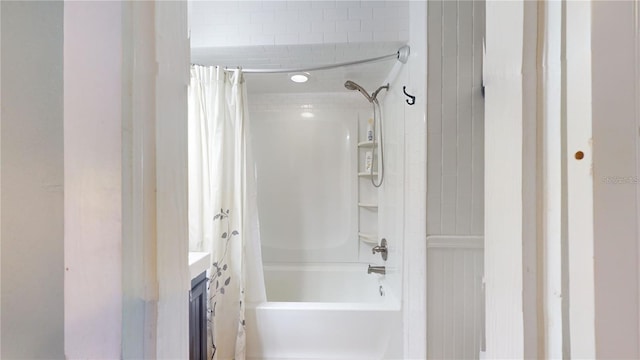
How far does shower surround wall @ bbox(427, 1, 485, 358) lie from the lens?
3.91ft

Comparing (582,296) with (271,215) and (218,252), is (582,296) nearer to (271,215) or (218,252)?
(218,252)

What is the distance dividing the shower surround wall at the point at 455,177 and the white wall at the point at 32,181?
4.05 feet

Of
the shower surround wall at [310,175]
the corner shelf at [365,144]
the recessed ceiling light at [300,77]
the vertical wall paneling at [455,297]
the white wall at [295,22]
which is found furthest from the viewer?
the shower surround wall at [310,175]

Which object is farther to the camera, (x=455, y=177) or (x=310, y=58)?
(x=310, y=58)

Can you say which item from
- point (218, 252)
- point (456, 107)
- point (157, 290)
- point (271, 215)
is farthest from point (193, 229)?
point (456, 107)

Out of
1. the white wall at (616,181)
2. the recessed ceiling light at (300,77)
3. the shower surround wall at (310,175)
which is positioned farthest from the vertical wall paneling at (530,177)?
the shower surround wall at (310,175)

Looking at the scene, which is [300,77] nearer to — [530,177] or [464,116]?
[464,116]

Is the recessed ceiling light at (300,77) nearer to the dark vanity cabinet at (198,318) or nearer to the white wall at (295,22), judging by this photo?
the white wall at (295,22)

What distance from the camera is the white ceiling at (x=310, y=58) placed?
143cm

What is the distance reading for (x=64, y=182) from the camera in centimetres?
25

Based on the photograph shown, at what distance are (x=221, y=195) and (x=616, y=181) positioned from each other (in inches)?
58.1

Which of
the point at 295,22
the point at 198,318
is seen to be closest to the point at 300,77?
the point at 295,22

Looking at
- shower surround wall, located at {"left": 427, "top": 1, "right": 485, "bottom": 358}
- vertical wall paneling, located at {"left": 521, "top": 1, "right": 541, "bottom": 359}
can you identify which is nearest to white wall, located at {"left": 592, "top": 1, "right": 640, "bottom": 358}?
vertical wall paneling, located at {"left": 521, "top": 1, "right": 541, "bottom": 359}

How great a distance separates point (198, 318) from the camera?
45.0 inches
